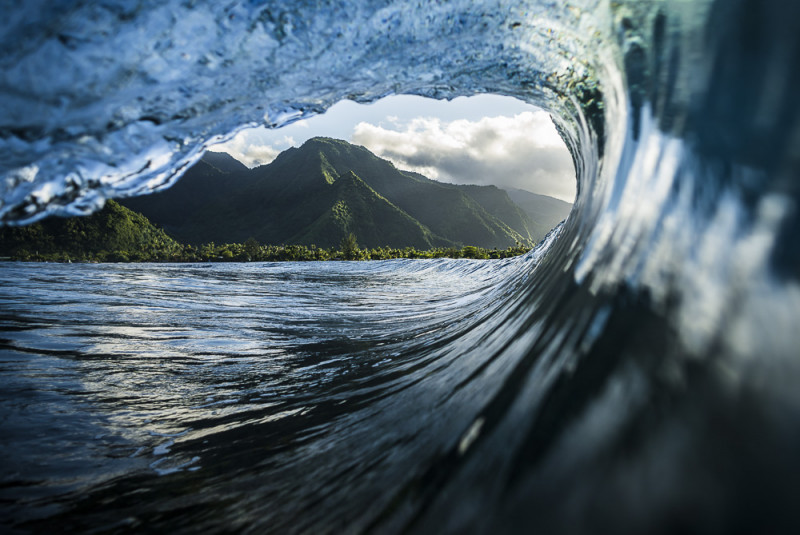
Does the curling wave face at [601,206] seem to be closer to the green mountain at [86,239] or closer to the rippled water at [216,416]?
the rippled water at [216,416]

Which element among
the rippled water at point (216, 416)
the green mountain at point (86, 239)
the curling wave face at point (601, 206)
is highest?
the curling wave face at point (601, 206)

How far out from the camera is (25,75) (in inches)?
53.9

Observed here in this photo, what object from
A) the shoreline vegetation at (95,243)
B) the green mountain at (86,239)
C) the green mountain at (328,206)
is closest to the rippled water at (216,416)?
the shoreline vegetation at (95,243)

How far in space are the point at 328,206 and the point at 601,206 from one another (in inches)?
4792

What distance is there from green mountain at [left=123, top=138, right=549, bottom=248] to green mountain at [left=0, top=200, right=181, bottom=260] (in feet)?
123

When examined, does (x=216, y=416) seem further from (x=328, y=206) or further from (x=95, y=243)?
(x=328, y=206)

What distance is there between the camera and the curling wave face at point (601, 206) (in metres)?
0.48

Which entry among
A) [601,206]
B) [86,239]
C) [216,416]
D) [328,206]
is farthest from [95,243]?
[601,206]

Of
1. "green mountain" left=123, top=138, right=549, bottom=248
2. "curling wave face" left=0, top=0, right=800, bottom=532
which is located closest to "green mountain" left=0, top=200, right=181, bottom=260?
"green mountain" left=123, top=138, right=549, bottom=248

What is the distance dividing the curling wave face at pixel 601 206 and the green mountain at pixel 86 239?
2116 inches

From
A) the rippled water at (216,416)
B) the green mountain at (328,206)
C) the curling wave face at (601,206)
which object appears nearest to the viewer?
the curling wave face at (601,206)

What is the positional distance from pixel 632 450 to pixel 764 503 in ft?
0.48

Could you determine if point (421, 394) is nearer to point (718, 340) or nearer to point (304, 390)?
point (304, 390)

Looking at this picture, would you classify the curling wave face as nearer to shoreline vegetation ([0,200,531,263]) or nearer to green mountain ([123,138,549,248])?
shoreline vegetation ([0,200,531,263])
